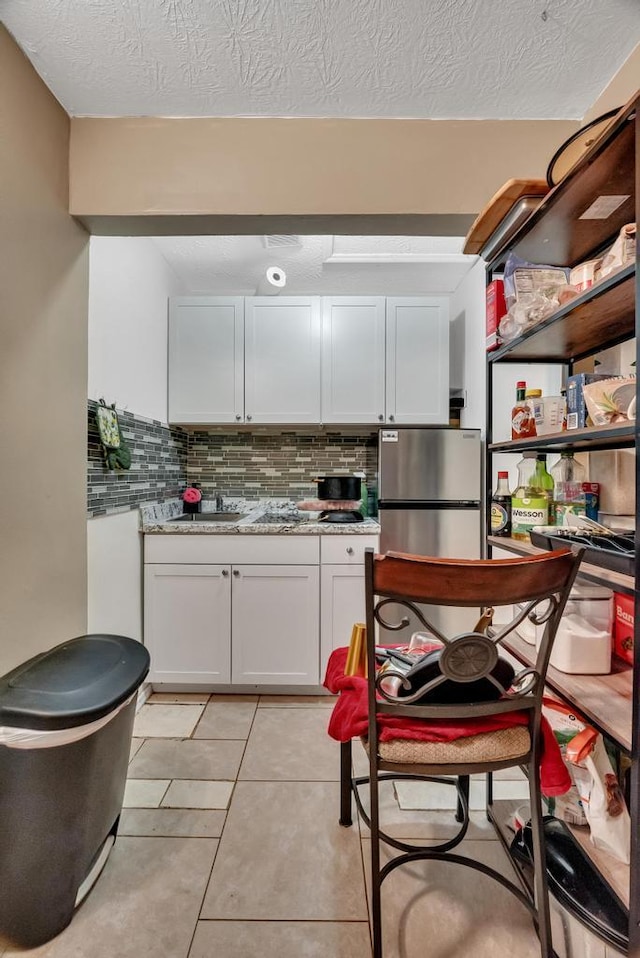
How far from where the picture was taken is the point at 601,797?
1.04 metres

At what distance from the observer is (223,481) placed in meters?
3.10

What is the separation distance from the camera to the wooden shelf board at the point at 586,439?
872 millimetres

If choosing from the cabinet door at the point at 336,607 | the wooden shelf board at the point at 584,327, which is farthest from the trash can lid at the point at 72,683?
the wooden shelf board at the point at 584,327

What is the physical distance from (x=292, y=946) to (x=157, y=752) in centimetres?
99

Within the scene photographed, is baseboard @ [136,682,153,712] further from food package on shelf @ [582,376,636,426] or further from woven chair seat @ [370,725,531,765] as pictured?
food package on shelf @ [582,376,636,426]

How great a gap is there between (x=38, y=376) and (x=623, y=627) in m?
1.89

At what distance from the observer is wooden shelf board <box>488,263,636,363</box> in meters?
0.97

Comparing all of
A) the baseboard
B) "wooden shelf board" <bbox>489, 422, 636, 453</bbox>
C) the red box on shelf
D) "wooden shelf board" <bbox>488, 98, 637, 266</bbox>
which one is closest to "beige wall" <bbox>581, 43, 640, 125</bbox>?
"wooden shelf board" <bbox>488, 98, 637, 266</bbox>

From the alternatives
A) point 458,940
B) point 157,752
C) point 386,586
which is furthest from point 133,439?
point 458,940

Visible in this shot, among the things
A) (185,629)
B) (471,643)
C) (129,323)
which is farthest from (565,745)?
(129,323)

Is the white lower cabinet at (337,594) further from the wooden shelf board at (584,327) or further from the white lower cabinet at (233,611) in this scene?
the wooden shelf board at (584,327)

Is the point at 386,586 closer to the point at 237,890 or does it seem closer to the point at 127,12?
the point at 237,890

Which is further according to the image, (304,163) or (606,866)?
(304,163)

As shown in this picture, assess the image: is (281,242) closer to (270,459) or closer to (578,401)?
(270,459)
